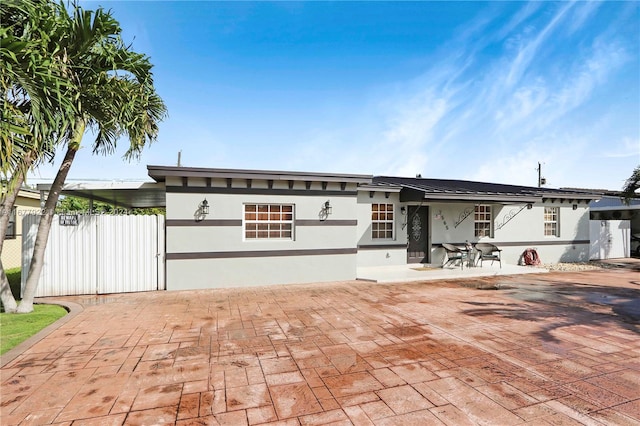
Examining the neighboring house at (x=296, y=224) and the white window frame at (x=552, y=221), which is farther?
the white window frame at (x=552, y=221)

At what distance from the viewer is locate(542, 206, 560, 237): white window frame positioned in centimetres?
1364

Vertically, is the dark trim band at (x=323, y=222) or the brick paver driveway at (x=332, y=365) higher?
the dark trim band at (x=323, y=222)

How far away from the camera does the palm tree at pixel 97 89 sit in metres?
5.27

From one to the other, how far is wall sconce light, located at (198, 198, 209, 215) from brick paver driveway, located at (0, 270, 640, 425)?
2556mm

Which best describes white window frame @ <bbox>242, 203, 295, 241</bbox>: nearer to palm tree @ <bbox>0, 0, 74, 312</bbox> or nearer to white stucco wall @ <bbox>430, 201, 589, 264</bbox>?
palm tree @ <bbox>0, 0, 74, 312</bbox>

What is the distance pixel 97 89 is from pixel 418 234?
1084 cm

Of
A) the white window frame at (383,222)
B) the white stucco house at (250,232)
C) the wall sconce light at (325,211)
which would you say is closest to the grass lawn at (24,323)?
the white stucco house at (250,232)

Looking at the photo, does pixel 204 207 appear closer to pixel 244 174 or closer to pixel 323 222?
pixel 244 174

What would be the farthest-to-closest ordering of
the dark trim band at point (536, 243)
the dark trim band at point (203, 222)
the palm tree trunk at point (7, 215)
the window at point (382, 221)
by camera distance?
1. the dark trim band at point (536, 243)
2. the window at point (382, 221)
3. the dark trim band at point (203, 222)
4. the palm tree trunk at point (7, 215)

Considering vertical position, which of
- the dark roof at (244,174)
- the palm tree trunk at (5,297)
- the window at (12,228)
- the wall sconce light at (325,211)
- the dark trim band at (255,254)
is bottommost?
the palm tree trunk at (5,297)

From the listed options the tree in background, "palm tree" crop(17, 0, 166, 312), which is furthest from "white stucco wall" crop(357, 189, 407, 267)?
the tree in background

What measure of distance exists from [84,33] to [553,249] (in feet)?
59.2

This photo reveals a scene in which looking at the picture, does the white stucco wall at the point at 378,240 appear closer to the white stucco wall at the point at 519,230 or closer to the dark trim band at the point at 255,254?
the white stucco wall at the point at 519,230

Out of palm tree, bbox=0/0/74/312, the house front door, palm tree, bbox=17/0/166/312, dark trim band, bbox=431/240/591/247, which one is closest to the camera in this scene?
palm tree, bbox=0/0/74/312
